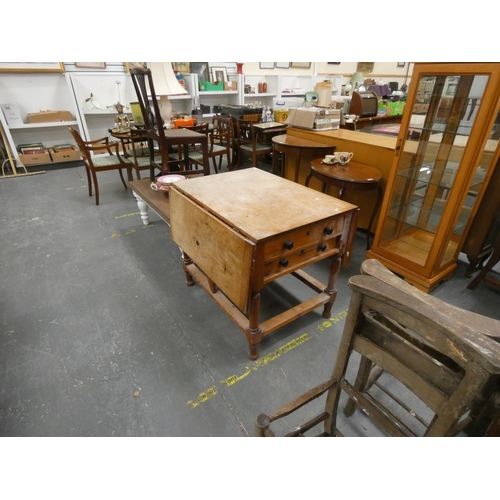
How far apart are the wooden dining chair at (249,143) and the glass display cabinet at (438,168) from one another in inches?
94.0

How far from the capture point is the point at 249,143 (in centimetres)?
433

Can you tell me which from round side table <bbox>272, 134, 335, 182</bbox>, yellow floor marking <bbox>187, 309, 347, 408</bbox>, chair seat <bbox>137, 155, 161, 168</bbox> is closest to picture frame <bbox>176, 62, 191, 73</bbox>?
chair seat <bbox>137, 155, 161, 168</bbox>

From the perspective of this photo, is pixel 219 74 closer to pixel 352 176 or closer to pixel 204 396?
pixel 352 176

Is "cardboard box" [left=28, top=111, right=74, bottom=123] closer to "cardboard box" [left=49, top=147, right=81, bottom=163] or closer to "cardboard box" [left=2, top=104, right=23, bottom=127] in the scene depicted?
"cardboard box" [left=2, top=104, right=23, bottom=127]

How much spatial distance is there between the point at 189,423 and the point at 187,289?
0.96 metres

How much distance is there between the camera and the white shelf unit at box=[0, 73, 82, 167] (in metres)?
4.32

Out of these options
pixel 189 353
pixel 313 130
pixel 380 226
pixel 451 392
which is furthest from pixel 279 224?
pixel 313 130

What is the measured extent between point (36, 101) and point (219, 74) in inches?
122

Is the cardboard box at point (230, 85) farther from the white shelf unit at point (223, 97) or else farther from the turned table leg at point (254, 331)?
the turned table leg at point (254, 331)

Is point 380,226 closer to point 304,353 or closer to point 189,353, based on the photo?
point 304,353

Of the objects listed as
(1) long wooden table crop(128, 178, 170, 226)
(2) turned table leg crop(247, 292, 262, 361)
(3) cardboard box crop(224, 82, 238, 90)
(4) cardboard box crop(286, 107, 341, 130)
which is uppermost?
(3) cardboard box crop(224, 82, 238, 90)

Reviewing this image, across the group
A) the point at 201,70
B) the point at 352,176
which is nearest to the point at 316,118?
the point at 352,176

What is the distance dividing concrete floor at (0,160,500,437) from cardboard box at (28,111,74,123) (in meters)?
2.70
